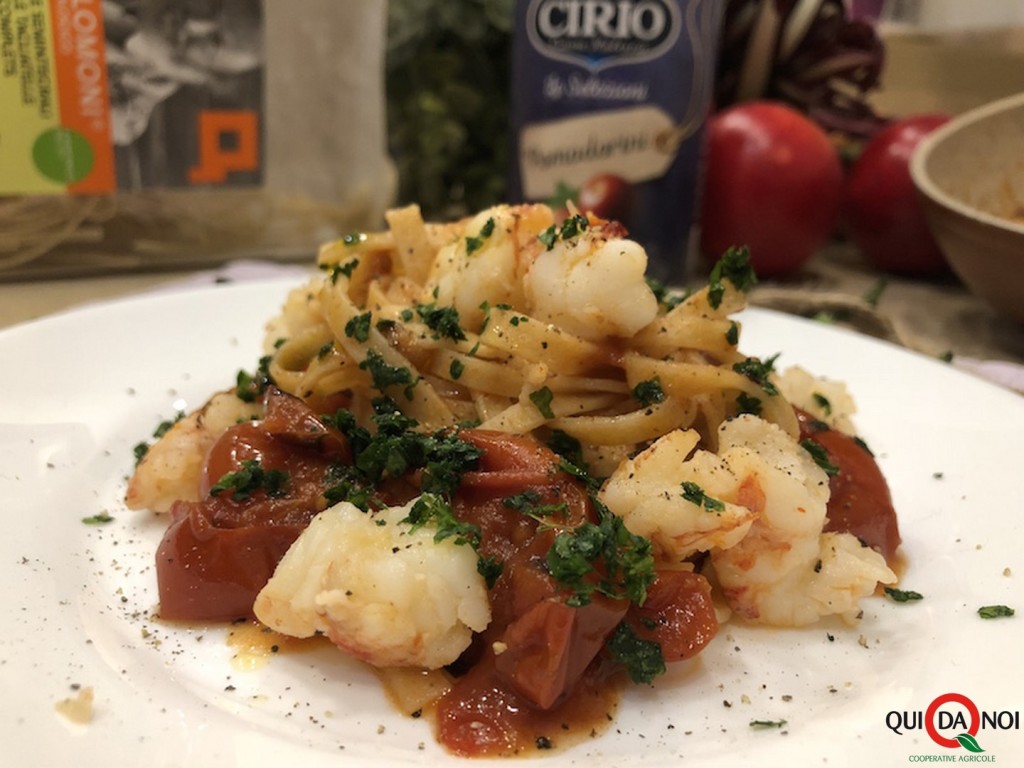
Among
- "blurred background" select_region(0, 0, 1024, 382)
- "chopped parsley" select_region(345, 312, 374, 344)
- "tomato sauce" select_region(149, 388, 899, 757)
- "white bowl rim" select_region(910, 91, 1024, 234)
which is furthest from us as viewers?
"blurred background" select_region(0, 0, 1024, 382)

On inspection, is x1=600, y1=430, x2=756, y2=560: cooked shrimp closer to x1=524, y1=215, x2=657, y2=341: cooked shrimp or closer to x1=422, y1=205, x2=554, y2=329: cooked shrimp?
x1=524, y1=215, x2=657, y2=341: cooked shrimp

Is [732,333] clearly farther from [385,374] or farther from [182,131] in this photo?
[182,131]

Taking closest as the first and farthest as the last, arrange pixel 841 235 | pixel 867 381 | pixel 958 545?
pixel 958 545, pixel 867 381, pixel 841 235

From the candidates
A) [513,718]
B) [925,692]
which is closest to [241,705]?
[513,718]

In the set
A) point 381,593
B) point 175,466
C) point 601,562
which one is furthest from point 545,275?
point 175,466

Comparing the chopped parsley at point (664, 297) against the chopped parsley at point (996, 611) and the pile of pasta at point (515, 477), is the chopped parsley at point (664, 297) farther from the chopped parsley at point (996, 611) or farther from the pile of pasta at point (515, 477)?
the chopped parsley at point (996, 611)

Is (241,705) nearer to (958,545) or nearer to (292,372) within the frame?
(292,372)

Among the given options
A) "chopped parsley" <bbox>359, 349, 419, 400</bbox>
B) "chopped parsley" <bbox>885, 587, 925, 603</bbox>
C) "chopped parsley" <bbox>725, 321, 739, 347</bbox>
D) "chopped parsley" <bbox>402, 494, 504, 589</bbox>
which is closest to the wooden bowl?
"chopped parsley" <bbox>725, 321, 739, 347</bbox>
